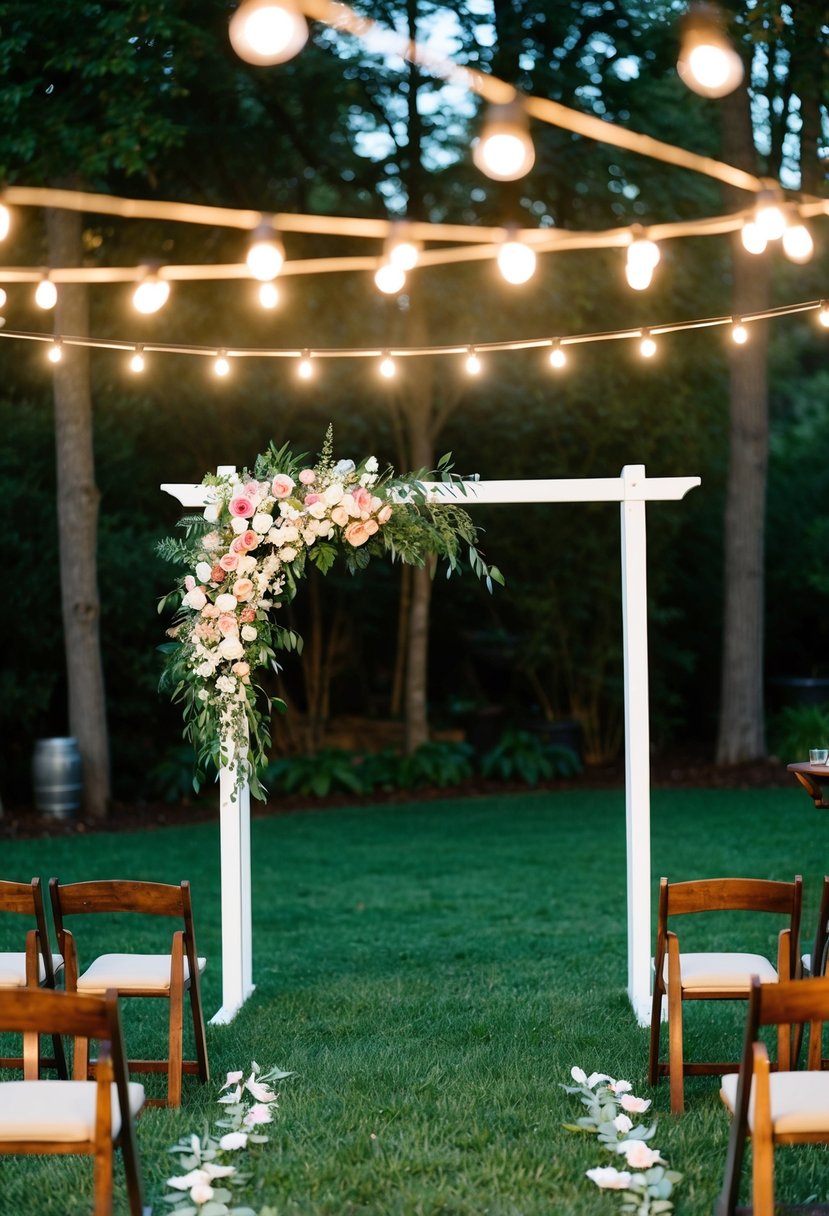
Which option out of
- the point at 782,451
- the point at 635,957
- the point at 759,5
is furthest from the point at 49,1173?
the point at 782,451

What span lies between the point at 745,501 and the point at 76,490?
654 centimetres

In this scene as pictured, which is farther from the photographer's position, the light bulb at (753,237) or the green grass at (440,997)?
the light bulb at (753,237)

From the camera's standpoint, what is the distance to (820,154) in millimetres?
12734

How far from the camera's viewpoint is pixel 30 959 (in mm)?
4332

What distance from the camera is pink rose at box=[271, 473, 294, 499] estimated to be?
5184 millimetres

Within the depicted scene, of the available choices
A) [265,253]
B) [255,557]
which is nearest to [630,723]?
[255,557]

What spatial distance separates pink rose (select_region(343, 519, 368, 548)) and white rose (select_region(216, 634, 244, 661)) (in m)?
0.63

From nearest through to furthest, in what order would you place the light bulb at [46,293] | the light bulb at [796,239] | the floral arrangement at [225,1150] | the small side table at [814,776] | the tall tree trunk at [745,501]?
the floral arrangement at [225,1150] < the light bulb at [796,239] < the small side table at [814,776] < the light bulb at [46,293] < the tall tree trunk at [745,501]

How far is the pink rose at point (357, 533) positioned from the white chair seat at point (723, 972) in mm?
2065

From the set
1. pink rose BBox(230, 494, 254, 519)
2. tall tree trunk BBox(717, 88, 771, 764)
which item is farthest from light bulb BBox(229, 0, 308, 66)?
tall tree trunk BBox(717, 88, 771, 764)

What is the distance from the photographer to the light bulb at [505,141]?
329 centimetres

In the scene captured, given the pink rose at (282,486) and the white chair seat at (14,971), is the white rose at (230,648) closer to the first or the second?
the pink rose at (282,486)

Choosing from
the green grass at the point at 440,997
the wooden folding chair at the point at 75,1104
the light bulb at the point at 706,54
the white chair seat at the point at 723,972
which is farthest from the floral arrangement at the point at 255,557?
the light bulb at the point at 706,54

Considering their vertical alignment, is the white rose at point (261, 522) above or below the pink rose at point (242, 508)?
below
